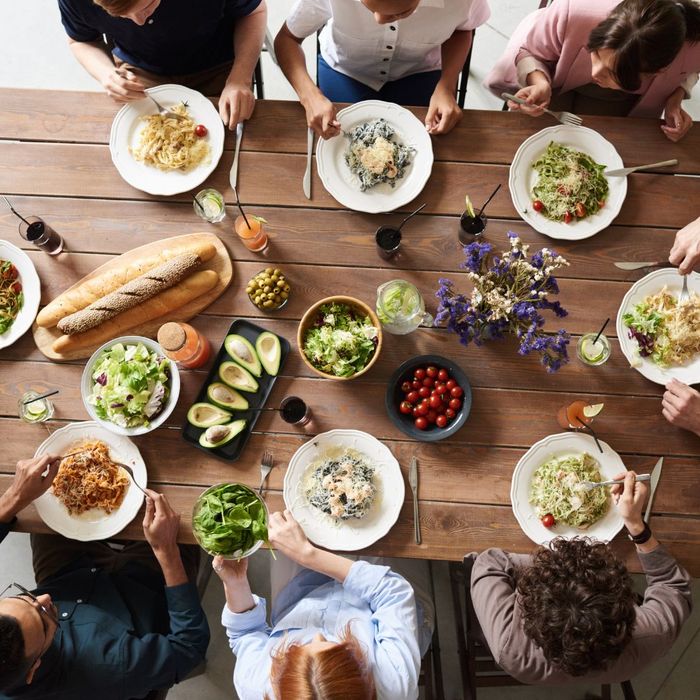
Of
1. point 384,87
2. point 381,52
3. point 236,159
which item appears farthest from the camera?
point 384,87

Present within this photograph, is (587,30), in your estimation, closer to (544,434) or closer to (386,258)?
(386,258)

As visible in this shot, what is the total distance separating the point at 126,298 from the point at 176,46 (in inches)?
45.6

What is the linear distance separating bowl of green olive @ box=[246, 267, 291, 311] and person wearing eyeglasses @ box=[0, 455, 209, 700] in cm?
75

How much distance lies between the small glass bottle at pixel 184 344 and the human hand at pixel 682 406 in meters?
1.61

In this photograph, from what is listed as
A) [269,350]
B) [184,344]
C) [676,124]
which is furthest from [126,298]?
[676,124]

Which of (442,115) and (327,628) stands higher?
(442,115)

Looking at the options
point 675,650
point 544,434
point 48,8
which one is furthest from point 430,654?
point 48,8

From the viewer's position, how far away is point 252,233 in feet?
6.66

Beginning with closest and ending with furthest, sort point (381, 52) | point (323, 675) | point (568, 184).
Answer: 1. point (323, 675)
2. point (568, 184)
3. point (381, 52)

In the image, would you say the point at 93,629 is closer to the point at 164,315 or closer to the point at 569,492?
the point at 164,315

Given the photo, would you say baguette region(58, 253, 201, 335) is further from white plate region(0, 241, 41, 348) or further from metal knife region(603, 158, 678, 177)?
metal knife region(603, 158, 678, 177)

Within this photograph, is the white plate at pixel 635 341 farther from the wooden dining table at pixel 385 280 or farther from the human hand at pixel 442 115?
the human hand at pixel 442 115

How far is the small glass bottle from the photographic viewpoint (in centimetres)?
188

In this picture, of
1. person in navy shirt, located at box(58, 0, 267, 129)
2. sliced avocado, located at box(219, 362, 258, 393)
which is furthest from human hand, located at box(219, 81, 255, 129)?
sliced avocado, located at box(219, 362, 258, 393)
